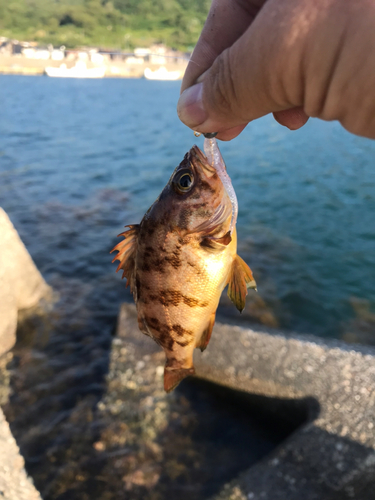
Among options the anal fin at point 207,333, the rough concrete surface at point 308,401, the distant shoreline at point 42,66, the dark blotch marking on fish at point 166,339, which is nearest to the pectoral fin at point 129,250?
the dark blotch marking on fish at point 166,339

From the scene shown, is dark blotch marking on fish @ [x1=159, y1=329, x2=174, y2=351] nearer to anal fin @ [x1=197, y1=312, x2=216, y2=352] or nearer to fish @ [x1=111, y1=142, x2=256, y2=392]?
fish @ [x1=111, y1=142, x2=256, y2=392]

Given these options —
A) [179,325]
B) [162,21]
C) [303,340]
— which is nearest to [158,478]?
[303,340]

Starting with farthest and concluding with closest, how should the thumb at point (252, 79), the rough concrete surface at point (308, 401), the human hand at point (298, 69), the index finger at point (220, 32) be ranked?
the rough concrete surface at point (308, 401), the index finger at point (220, 32), the thumb at point (252, 79), the human hand at point (298, 69)

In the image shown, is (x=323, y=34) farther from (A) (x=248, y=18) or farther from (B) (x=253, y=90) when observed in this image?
(A) (x=248, y=18)

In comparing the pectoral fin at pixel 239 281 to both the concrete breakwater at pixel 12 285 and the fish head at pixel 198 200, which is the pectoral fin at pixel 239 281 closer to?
the fish head at pixel 198 200

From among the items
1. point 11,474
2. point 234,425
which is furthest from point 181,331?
point 234,425

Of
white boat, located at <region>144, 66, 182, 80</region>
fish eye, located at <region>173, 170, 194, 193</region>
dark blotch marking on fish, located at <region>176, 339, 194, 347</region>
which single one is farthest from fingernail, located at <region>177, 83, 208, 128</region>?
white boat, located at <region>144, 66, 182, 80</region>
